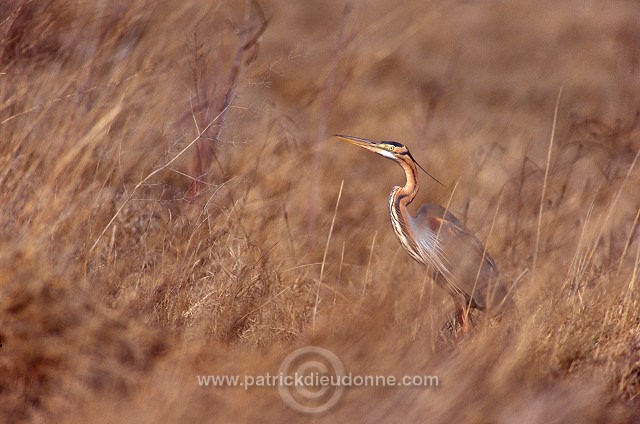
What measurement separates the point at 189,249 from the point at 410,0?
19.3ft

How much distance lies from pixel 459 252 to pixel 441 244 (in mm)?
61

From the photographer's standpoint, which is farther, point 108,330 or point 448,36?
point 448,36

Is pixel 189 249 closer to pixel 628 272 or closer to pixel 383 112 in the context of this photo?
pixel 628 272

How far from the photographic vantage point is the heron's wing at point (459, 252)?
3.10 meters

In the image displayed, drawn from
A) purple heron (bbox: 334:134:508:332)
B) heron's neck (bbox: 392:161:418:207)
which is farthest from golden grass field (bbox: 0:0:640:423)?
heron's neck (bbox: 392:161:418:207)

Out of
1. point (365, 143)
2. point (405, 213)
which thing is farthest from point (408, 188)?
point (365, 143)

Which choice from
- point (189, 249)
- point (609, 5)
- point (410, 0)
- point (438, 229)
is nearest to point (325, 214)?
point (438, 229)

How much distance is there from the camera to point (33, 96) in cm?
293

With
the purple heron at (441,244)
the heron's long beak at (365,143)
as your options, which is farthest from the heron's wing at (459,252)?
the heron's long beak at (365,143)

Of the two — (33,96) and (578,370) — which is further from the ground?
(33,96)

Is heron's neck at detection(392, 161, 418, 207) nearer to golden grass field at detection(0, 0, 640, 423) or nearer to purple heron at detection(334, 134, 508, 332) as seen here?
purple heron at detection(334, 134, 508, 332)

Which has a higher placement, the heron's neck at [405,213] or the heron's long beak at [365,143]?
the heron's long beak at [365,143]

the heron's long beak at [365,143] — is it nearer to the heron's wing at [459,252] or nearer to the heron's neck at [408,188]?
the heron's neck at [408,188]

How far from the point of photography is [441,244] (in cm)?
326
